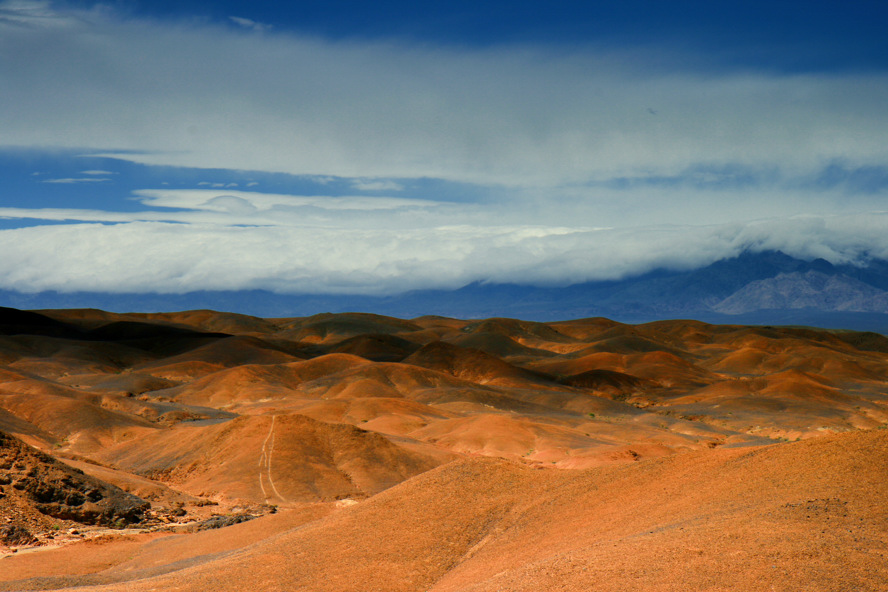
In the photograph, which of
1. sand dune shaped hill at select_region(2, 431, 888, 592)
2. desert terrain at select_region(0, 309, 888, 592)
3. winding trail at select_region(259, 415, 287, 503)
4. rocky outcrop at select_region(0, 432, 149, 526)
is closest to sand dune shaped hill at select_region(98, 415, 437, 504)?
winding trail at select_region(259, 415, 287, 503)

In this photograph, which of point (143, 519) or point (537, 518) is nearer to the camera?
point (537, 518)

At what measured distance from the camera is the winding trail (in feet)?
116

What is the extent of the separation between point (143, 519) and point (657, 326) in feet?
487

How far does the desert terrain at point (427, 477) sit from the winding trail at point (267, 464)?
0.12 meters

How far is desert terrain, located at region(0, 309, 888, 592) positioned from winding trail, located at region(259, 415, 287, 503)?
12 cm

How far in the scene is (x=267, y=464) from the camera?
3828cm

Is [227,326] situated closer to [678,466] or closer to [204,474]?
[204,474]

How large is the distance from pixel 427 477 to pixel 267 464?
18.2m

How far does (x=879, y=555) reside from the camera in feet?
37.0

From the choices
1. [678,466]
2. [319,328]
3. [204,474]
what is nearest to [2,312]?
[319,328]

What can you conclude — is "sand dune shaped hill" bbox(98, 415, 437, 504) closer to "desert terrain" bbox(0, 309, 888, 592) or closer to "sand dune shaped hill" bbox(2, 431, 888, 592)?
"desert terrain" bbox(0, 309, 888, 592)

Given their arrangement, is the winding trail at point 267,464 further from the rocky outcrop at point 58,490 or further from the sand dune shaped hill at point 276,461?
the rocky outcrop at point 58,490

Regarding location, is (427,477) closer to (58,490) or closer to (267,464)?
(58,490)

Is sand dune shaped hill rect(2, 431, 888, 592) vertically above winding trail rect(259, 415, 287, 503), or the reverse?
sand dune shaped hill rect(2, 431, 888, 592)
